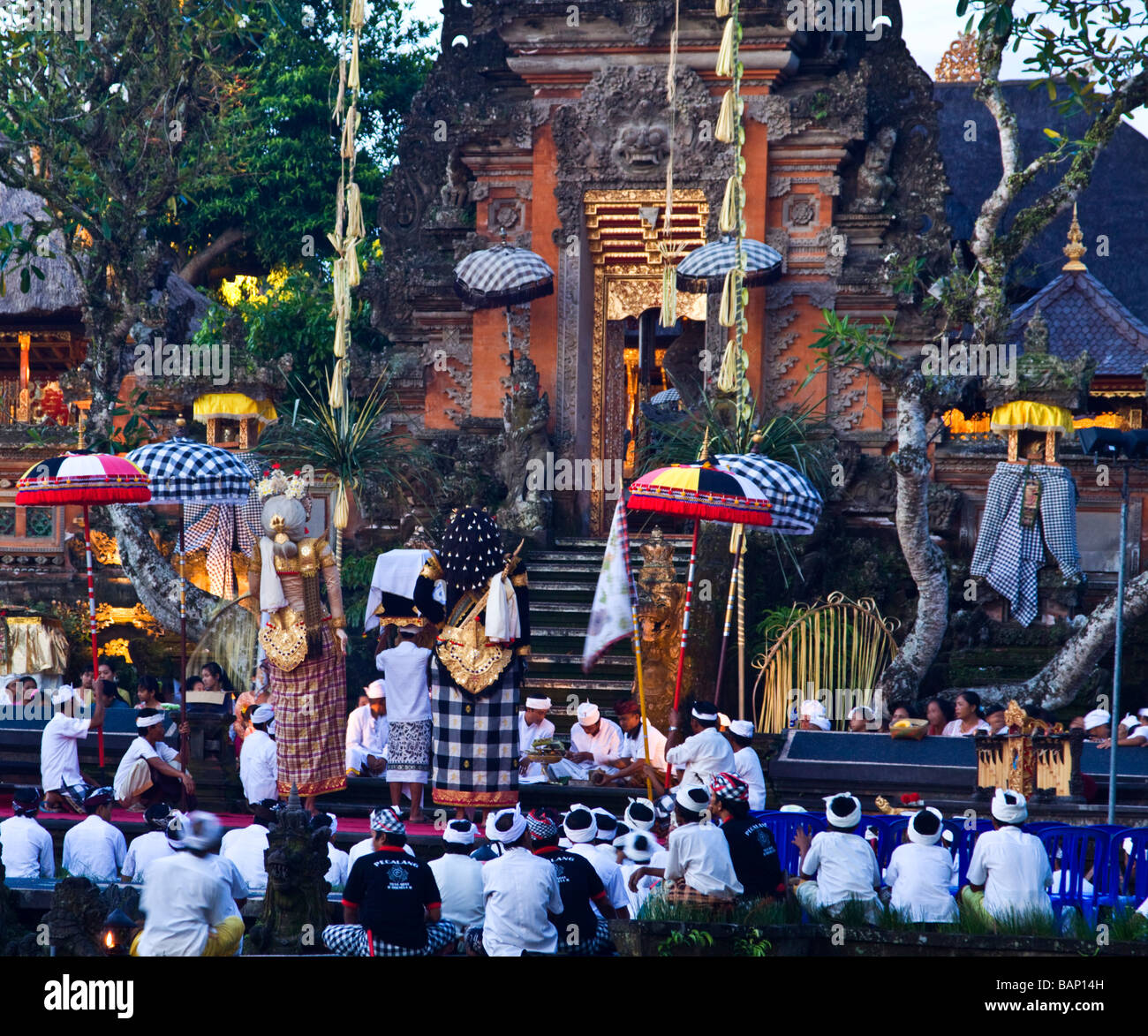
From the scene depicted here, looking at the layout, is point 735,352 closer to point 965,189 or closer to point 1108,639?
point 1108,639

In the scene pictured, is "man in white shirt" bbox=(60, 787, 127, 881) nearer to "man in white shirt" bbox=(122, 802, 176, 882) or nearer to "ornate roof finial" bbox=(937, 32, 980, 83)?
"man in white shirt" bbox=(122, 802, 176, 882)

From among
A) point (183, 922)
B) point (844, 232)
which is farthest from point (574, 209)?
point (183, 922)

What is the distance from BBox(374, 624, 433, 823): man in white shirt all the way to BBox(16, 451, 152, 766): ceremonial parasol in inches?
105

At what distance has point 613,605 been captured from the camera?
1357 centimetres

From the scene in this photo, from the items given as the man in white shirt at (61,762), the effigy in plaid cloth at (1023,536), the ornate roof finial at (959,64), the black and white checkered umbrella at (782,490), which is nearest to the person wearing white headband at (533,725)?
the black and white checkered umbrella at (782,490)

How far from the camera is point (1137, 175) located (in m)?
25.7

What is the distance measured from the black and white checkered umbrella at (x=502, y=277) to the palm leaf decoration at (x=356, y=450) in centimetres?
157

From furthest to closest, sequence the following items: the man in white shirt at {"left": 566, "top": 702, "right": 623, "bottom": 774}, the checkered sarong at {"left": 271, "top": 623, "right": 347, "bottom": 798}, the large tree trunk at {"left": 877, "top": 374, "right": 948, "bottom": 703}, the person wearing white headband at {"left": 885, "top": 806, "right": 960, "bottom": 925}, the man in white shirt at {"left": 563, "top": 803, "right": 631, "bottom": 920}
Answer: the large tree trunk at {"left": 877, "top": 374, "right": 948, "bottom": 703} < the man in white shirt at {"left": 566, "top": 702, "right": 623, "bottom": 774} < the checkered sarong at {"left": 271, "top": 623, "right": 347, "bottom": 798} < the man in white shirt at {"left": 563, "top": 803, "right": 631, "bottom": 920} < the person wearing white headband at {"left": 885, "top": 806, "right": 960, "bottom": 925}

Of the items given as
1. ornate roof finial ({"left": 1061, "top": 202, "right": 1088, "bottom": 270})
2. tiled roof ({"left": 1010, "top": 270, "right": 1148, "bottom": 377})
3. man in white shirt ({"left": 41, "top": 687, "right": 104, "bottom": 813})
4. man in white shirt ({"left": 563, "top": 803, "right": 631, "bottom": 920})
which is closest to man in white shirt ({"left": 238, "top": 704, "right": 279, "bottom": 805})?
man in white shirt ({"left": 41, "top": 687, "right": 104, "bottom": 813})

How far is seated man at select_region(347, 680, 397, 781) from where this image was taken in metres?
14.3

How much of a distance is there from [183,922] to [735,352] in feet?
32.4

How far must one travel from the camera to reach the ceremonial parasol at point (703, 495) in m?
13.3

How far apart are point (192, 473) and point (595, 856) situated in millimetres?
5702

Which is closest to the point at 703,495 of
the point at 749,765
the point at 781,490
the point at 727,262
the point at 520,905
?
the point at 781,490
